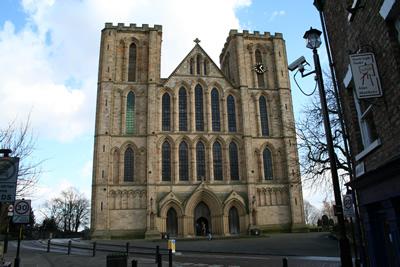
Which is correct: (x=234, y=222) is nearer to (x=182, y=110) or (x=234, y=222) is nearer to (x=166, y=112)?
(x=182, y=110)

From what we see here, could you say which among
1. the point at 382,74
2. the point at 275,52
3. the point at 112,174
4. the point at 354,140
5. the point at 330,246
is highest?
the point at 275,52

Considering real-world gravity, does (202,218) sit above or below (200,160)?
below

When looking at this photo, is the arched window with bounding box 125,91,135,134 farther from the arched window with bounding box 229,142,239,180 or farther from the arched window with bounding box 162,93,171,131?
the arched window with bounding box 229,142,239,180

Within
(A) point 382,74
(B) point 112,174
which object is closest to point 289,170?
(B) point 112,174

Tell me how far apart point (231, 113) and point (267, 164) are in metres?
6.94

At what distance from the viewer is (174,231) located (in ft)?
114

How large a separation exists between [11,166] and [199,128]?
30250mm

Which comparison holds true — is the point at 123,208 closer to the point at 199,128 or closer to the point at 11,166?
the point at 199,128

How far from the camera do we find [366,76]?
6309 millimetres

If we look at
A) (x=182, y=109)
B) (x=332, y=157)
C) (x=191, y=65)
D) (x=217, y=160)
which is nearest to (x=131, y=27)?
(x=191, y=65)

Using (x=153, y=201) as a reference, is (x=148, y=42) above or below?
above

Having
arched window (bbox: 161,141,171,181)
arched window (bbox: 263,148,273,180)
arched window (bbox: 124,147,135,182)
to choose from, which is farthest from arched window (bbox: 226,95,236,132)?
arched window (bbox: 124,147,135,182)

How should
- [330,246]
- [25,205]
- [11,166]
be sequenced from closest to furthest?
[11,166] → [25,205] → [330,246]

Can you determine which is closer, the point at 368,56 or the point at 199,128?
the point at 368,56
